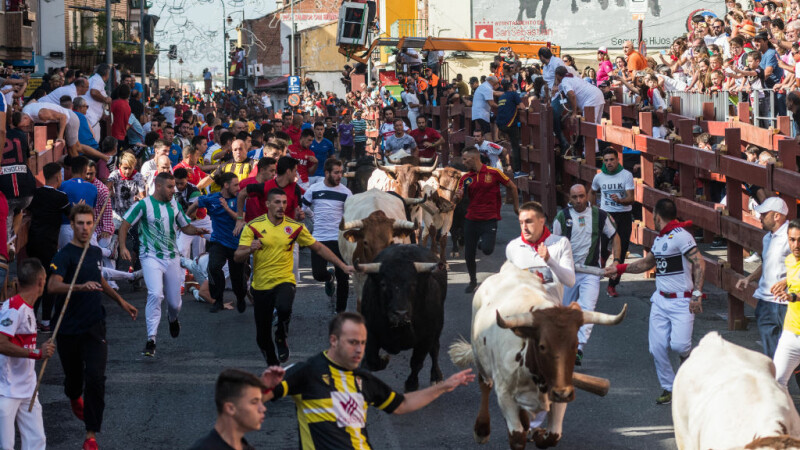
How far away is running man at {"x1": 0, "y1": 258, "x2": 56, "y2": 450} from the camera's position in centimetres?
819

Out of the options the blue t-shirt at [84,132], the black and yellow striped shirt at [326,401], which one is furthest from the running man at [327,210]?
the black and yellow striped shirt at [326,401]

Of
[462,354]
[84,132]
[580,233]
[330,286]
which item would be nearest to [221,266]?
[330,286]

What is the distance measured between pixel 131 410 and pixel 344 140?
2298 centimetres

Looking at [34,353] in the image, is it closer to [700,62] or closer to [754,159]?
[754,159]

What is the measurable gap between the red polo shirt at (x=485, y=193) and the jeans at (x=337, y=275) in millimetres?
2354

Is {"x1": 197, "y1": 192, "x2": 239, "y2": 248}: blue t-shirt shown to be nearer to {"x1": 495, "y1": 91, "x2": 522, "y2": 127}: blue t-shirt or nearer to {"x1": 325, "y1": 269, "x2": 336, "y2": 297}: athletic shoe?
{"x1": 325, "y1": 269, "x2": 336, "y2": 297}: athletic shoe

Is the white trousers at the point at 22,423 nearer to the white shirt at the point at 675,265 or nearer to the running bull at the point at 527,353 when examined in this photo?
the running bull at the point at 527,353

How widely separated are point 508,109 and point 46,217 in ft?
34.8

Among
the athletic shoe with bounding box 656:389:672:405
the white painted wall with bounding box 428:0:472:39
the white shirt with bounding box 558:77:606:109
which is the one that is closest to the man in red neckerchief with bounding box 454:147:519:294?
the white shirt with bounding box 558:77:606:109

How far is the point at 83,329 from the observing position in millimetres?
9289

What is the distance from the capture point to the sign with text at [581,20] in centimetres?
5078

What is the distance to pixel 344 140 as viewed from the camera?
33094mm

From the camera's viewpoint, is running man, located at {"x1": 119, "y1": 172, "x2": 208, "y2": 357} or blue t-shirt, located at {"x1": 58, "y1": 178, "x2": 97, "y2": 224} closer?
running man, located at {"x1": 119, "y1": 172, "x2": 208, "y2": 357}

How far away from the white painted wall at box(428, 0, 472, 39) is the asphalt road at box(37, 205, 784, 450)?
37.0m
